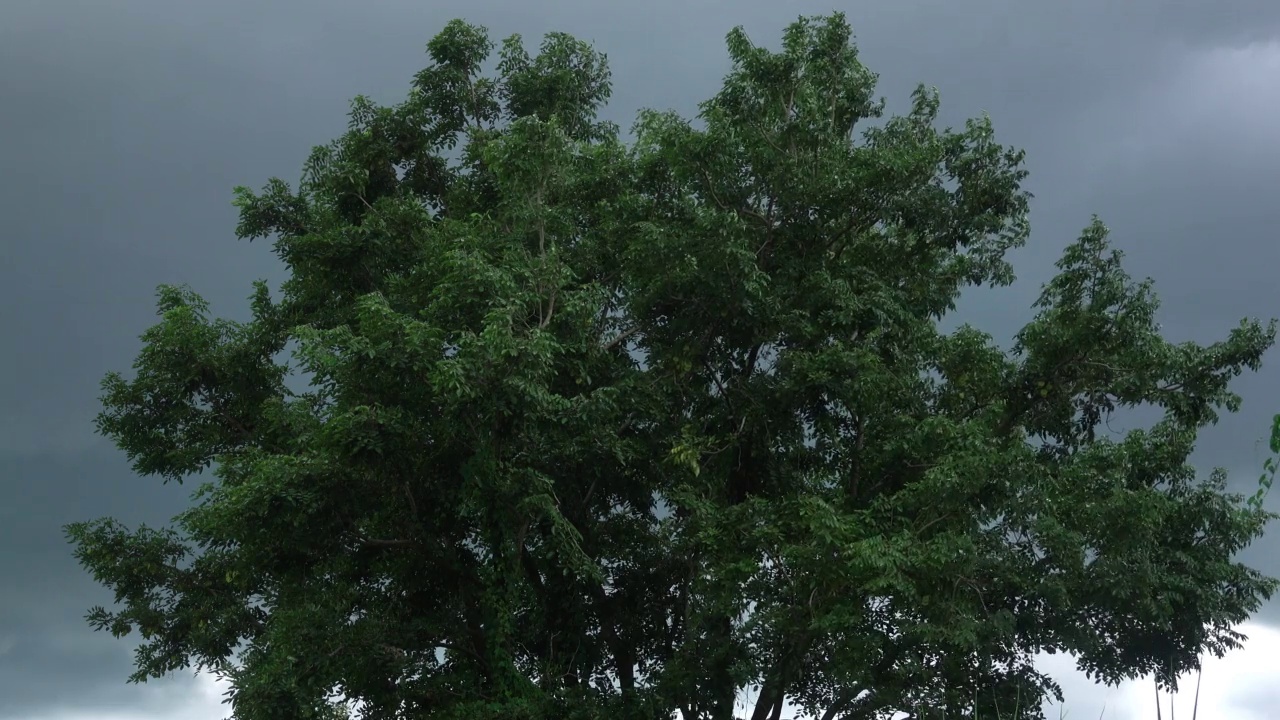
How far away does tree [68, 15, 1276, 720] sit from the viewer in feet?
43.8

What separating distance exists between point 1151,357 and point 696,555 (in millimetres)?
6054

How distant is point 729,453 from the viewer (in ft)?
50.4

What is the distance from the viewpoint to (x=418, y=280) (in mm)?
17016

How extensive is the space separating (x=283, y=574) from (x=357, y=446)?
318cm

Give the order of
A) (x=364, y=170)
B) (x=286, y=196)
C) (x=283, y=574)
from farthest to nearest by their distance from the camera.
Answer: (x=286, y=196) → (x=364, y=170) → (x=283, y=574)

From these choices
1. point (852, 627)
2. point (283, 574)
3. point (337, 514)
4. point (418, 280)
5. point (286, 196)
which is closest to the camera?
point (852, 627)

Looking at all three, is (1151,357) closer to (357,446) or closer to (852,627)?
(852,627)

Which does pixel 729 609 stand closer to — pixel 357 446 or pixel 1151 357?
pixel 357 446

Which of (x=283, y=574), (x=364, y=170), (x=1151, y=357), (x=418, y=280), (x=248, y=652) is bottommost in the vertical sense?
(x=248, y=652)

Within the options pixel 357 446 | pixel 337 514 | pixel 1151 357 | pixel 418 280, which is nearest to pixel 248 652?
pixel 337 514

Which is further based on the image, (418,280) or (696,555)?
(418,280)

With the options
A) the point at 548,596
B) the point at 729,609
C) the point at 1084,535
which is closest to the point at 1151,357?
the point at 1084,535

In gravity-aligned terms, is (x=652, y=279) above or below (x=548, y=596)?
above

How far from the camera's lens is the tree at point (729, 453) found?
13352mm
